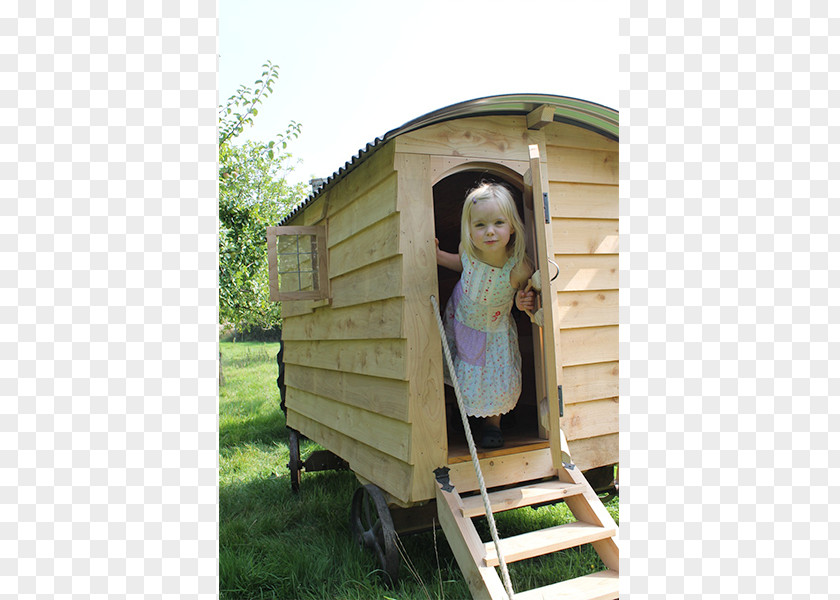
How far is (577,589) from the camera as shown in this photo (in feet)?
7.93

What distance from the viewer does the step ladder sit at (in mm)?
2377

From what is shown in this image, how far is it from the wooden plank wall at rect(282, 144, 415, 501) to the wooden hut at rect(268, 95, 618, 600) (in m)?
0.01

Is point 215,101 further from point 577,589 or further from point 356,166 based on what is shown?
point 577,589

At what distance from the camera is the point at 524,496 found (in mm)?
2881

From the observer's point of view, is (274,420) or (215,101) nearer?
(215,101)

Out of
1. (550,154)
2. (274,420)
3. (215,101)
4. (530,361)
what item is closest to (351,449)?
(530,361)

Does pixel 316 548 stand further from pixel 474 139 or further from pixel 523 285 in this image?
pixel 474 139

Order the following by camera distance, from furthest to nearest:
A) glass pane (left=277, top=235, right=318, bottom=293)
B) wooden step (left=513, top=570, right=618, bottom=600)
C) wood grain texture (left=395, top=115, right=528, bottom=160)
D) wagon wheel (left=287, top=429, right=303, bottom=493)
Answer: wagon wheel (left=287, top=429, right=303, bottom=493)
glass pane (left=277, top=235, right=318, bottom=293)
wood grain texture (left=395, top=115, right=528, bottom=160)
wooden step (left=513, top=570, right=618, bottom=600)

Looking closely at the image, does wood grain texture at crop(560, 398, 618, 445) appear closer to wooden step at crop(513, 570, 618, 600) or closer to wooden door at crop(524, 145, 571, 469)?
wooden door at crop(524, 145, 571, 469)

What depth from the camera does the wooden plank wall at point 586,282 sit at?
3463 millimetres

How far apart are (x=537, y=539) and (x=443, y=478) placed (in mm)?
558

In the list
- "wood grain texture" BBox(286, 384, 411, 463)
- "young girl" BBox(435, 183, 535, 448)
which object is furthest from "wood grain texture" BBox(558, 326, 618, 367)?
"wood grain texture" BBox(286, 384, 411, 463)

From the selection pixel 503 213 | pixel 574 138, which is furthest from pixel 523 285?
pixel 574 138

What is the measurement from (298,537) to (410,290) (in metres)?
2.17
